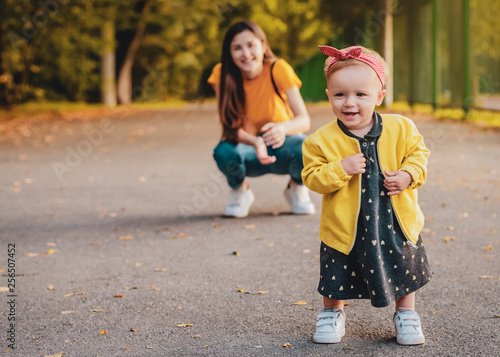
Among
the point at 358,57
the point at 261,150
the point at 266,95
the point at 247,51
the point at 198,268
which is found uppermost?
the point at 358,57

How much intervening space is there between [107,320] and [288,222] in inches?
96.3

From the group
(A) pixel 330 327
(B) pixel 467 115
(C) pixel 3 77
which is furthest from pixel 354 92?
(C) pixel 3 77

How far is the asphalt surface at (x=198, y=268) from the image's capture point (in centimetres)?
314

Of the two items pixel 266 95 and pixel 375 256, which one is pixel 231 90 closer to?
pixel 266 95

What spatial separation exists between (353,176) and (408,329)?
0.67 metres

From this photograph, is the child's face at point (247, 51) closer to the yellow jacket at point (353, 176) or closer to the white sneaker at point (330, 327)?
the yellow jacket at point (353, 176)

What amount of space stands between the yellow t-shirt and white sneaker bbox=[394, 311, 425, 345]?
2954 millimetres

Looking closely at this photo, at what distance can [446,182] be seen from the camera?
290 inches

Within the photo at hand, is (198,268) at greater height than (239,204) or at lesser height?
greater

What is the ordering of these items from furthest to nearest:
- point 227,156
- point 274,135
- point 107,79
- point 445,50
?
point 107,79
point 445,50
point 227,156
point 274,135

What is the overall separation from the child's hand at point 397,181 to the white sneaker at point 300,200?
2960 millimetres

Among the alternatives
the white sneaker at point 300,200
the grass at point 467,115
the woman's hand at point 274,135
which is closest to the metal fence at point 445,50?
the grass at point 467,115

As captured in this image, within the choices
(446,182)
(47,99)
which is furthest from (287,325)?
(47,99)

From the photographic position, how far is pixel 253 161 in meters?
5.94
